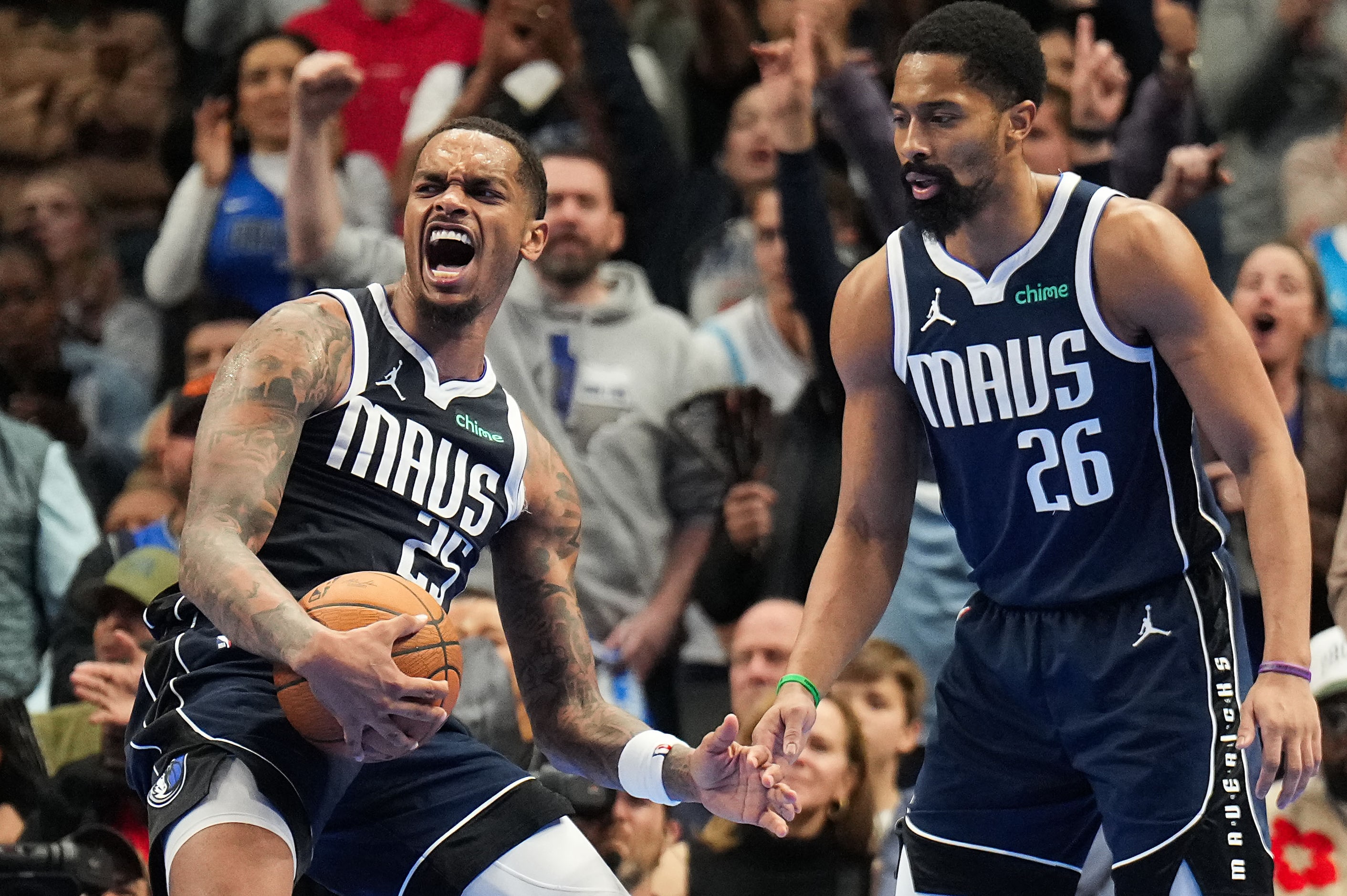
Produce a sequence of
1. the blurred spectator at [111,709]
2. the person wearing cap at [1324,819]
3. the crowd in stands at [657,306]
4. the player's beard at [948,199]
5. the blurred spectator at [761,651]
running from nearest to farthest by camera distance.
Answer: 1. the player's beard at [948,199]
2. the person wearing cap at [1324,819]
3. the blurred spectator at [111,709]
4. the crowd in stands at [657,306]
5. the blurred spectator at [761,651]

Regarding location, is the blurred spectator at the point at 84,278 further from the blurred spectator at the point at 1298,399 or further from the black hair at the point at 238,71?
the blurred spectator at the point at 1298,399

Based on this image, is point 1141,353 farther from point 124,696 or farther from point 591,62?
point 591,62

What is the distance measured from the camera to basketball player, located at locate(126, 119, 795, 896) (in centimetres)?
356

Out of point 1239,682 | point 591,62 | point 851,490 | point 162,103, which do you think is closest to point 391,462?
point 851,490

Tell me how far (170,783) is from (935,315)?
194 cm

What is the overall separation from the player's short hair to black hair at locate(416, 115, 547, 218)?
2143 mm

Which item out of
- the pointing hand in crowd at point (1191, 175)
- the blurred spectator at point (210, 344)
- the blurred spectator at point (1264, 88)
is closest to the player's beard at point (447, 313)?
the pointing hand in crowd at point (1191, 175)

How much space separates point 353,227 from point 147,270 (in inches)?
41.1

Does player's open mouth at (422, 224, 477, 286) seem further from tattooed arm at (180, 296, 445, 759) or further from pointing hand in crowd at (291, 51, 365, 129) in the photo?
pointing hand in crowd at (291, 51, 365, 129)

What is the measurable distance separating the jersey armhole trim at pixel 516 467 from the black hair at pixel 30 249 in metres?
4.18

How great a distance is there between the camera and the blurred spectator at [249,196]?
7266mm

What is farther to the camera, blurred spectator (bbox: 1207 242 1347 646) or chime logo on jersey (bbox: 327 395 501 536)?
blurred spectator (bbox: 1207 242 1347 646)

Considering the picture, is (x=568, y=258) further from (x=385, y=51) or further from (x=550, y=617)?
(x=550, y=617)

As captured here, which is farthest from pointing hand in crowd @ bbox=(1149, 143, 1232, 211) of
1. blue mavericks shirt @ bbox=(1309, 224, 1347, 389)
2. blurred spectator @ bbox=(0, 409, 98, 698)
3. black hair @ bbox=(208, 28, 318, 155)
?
blurred spectator @ bbox=(0, 409, 98, 698)
